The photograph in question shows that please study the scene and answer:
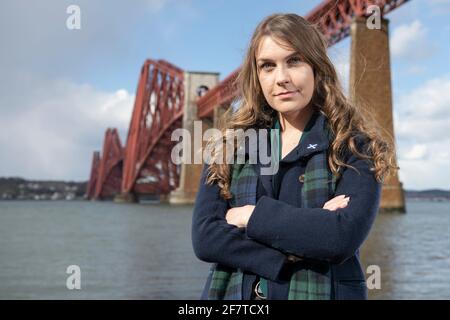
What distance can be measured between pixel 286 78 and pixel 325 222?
16.2 inches

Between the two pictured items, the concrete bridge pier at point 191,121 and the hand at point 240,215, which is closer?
the hand at point 240,215

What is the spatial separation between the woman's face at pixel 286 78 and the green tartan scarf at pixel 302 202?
112 mm

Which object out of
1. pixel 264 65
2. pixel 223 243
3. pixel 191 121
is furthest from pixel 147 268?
pixel 191 121

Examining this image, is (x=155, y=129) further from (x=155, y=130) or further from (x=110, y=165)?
(x=110, y=165)

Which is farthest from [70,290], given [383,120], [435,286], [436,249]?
[383,120]

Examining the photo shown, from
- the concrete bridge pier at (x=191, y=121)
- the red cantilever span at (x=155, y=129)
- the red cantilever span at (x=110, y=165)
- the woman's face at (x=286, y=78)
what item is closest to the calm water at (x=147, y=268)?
the woman's face at (x=286, y=78)

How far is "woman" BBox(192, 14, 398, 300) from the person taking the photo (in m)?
1.56

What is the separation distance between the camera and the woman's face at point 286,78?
1.63m

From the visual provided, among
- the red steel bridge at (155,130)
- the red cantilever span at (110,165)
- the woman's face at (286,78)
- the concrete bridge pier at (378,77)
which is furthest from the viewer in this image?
the red cantilever span at (110,165)

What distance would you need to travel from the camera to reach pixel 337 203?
1.58 m

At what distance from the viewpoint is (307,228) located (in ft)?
5.13

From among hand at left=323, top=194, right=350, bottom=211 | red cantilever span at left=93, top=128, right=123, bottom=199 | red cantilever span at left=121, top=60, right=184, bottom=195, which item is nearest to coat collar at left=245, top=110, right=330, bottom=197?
hand at left=323, top=194, right=350, bottom=211

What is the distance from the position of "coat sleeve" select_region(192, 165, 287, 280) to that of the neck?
276mm

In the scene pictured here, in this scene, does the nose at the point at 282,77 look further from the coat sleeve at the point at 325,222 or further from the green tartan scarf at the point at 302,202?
the coat sleeve at the point at 325,222
